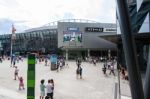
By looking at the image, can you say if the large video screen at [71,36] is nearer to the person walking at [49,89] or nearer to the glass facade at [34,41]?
the glass facade at [34,41]

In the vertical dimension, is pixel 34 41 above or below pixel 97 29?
below

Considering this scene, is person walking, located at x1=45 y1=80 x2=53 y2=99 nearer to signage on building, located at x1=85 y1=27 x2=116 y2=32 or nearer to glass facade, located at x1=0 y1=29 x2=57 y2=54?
signage on building, located at x1=85 y1=27 x2=116 y2=32

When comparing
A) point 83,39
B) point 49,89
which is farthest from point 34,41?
point 49,89

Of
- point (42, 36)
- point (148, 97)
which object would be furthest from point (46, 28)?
point (148, 97)

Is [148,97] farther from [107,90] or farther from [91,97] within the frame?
[107,90]

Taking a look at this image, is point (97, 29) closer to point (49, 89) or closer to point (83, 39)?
point (83, 39)

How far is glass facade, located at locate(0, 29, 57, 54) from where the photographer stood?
Result: 11088cm

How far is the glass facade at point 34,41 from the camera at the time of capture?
364 feet

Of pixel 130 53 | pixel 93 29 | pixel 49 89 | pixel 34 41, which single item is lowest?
pixel 49 89

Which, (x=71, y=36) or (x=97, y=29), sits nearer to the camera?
(x=71, y=36)

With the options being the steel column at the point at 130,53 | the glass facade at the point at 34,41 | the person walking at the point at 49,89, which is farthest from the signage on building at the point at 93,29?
the steel column at the point at 130,53

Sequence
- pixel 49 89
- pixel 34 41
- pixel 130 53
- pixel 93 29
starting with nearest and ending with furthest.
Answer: pixel 130 53 → pixel 49 89 → pixel 93 29 → pixel 34 41

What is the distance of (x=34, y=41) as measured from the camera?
117 m

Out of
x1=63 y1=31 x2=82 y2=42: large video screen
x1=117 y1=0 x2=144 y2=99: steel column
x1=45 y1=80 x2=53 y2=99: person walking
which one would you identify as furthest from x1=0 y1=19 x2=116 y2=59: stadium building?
x1=117 y1=0 x2=144 y2=99: steel column
